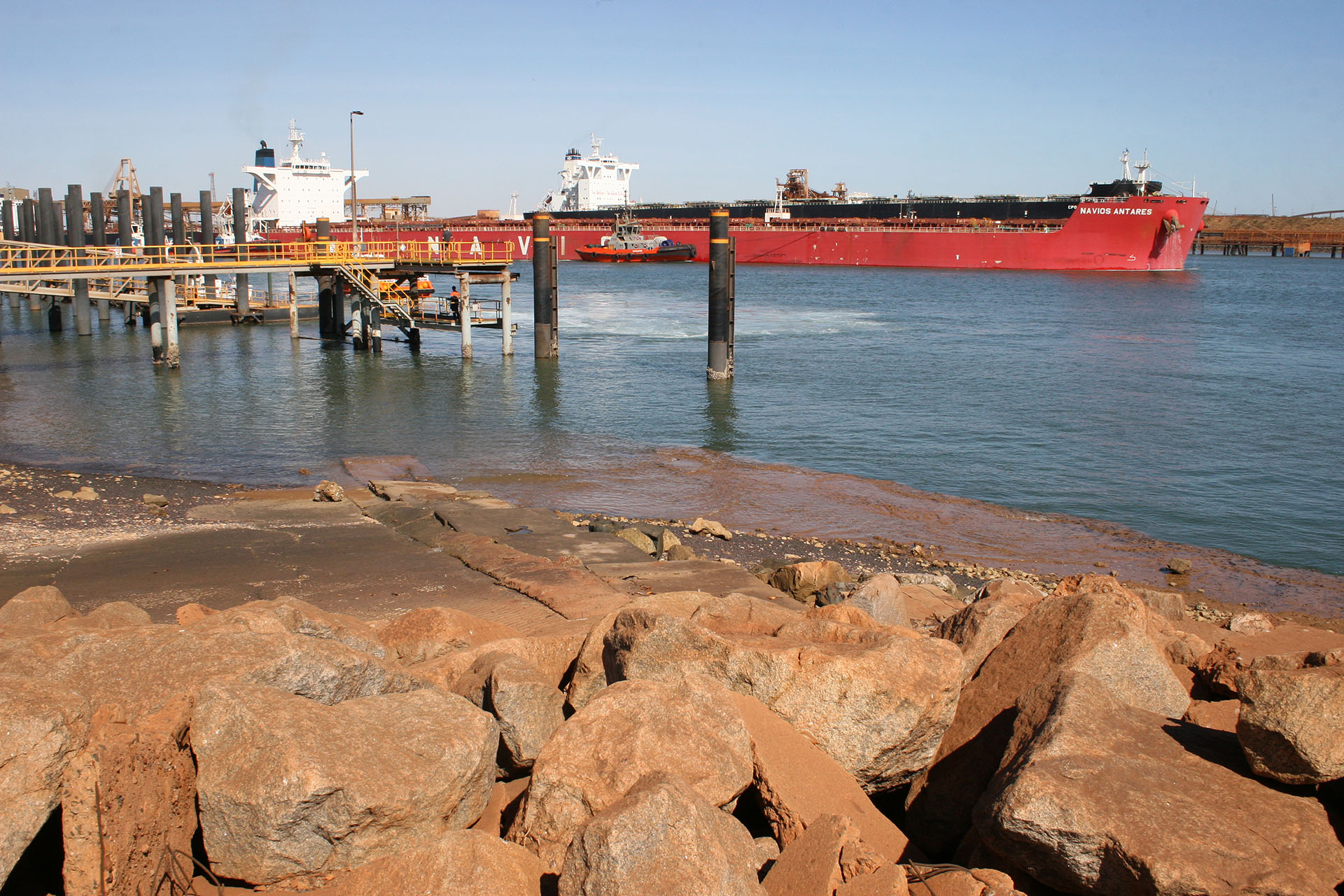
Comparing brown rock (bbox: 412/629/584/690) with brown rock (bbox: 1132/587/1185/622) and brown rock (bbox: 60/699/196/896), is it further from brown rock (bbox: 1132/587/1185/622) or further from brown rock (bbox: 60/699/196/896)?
brown rock (bbox: 1132/587/1185/622)

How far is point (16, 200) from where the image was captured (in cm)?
5422

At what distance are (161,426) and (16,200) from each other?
159 feet

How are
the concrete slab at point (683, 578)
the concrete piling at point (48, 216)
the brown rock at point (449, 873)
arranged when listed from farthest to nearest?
1. the concrete piling at point (48, 216)
2. the concrete slab at point (683, 578)
3. the brown rock at point (449, 873)

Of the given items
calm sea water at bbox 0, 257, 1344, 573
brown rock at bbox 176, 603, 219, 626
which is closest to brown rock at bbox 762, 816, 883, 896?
brown rock at bbox 176, 603, 219, 626

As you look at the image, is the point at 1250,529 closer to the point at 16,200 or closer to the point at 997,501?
the point at 997,501

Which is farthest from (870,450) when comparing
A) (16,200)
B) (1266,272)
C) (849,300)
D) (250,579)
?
(1266,272)

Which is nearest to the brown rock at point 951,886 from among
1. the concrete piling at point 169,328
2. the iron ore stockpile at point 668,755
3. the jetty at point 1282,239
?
the iron ore stockpile at point 668,755

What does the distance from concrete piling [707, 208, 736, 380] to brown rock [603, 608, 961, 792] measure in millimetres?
18263

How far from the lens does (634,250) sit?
70.7 metres

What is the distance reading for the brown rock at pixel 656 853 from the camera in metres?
2.57

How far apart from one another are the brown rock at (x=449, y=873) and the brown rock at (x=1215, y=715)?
2680 mm

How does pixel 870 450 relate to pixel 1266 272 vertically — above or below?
below

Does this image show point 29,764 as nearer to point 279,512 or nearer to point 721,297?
point 279,512

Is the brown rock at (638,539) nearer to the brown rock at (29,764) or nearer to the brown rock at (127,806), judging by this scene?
the brown rock at (127,806)
